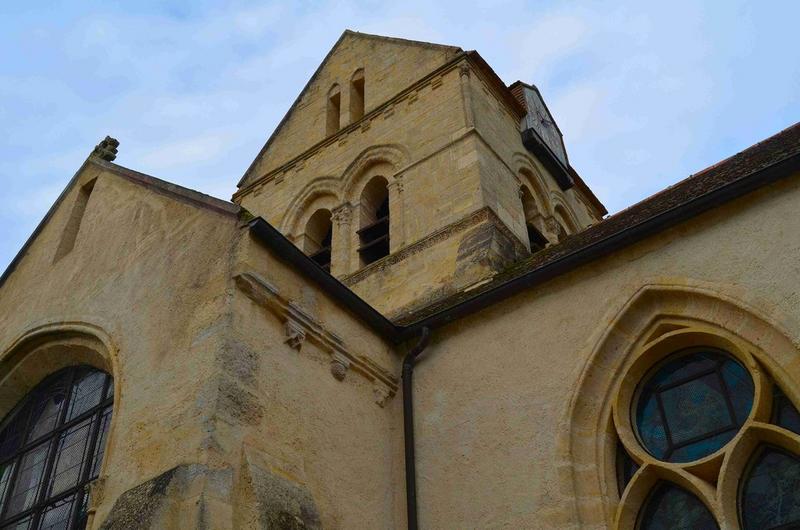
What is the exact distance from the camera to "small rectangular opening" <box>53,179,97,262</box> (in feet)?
28.2

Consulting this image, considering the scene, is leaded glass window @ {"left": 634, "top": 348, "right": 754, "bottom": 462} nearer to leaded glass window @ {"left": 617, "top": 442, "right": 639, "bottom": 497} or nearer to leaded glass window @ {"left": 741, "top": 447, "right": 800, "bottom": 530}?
leaded glass window @ {"left": 617, "top": 442, "right": 639, "bottom": 497}

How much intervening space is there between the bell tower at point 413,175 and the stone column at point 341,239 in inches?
0.9

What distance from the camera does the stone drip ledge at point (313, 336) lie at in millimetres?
6062

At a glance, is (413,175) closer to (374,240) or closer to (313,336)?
(374,240)

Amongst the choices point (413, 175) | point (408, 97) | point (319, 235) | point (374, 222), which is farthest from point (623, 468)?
point (408, 97)

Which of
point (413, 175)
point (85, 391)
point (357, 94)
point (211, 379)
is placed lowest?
point (211, 379)

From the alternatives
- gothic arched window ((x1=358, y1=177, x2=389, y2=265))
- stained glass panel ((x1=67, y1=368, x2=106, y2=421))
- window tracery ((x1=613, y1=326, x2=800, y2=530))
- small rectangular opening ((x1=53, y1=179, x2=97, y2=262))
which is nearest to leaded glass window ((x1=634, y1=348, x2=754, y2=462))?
window tracery ((x1=613, y1=326, x2=800, y2=530))

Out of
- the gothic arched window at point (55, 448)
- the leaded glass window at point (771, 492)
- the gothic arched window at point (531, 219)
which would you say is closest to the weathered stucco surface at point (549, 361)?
the leaded glass window at point (771, 492)

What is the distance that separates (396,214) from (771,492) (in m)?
7.29

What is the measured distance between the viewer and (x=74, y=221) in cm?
891

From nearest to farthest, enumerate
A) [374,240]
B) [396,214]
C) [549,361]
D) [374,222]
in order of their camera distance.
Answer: [549,361] → [396,214] → [374,240] → [374,222]

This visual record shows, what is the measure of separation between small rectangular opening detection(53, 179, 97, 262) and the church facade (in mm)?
36

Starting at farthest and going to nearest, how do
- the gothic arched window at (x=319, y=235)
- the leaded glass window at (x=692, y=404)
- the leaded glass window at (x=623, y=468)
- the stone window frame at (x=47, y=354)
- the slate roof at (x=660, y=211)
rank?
the gothic arched window at (x=319, y=235), the stone window frame at (x=47, y=354), the slate roof at (x=660, y=211), the leaded glass window at (x=623, y=468), the leaded glass window at (x=692, y=404)

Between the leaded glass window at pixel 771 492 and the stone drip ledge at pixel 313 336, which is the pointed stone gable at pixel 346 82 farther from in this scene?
the leaded glass window at pixel 771 492
